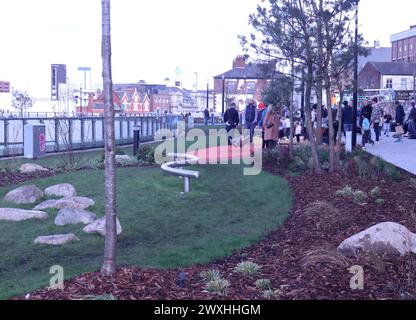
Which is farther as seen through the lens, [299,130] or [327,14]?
[299,130]

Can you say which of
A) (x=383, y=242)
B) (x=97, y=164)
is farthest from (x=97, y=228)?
(x=97, y=164)

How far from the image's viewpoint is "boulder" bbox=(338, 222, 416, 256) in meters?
7.07

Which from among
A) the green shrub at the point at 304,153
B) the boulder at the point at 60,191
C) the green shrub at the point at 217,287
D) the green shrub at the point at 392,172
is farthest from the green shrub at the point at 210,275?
the green shrub at the point at 304,153

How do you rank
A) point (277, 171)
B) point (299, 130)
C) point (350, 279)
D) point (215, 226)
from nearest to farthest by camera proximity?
point (350, 279) → point (215, 226) → point (277, 171) → point (299, 130)

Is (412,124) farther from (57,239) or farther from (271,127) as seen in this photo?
(57,239)

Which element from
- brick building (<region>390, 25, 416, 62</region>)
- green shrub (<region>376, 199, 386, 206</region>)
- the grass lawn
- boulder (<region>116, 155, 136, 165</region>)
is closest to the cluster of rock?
the grass lawn

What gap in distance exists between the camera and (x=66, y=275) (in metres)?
6.96

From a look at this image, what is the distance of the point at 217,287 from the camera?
5.89m

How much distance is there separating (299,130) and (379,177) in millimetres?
13936

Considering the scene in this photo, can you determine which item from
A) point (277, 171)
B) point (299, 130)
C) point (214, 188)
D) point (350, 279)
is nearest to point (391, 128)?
point (299, 130)

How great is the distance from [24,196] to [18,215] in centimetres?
142

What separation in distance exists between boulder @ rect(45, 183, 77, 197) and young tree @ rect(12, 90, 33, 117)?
44.4 metres

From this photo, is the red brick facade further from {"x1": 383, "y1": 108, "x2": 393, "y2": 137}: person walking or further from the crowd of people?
the crowd of people
